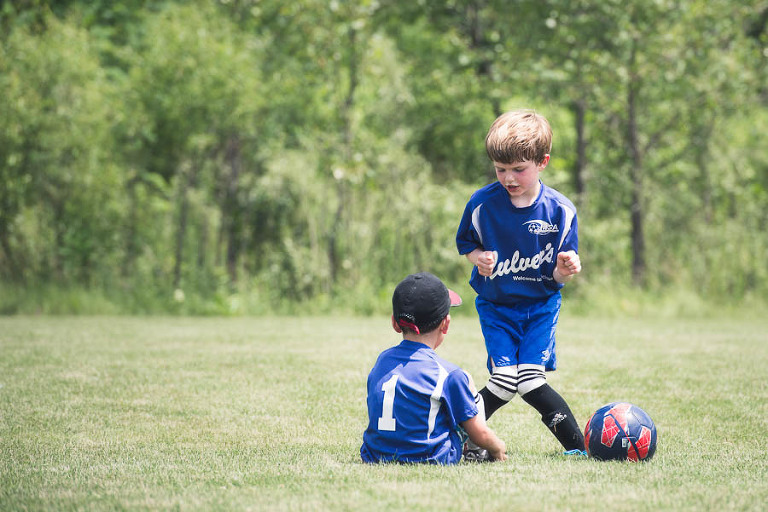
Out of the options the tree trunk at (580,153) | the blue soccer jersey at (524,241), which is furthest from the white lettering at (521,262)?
the tree trunk at (580,153)

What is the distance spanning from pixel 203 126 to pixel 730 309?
9.94 m

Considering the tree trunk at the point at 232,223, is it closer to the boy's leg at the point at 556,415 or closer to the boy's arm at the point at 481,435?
the boy's leg at the point at 556,415

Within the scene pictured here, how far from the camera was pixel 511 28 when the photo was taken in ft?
58.4

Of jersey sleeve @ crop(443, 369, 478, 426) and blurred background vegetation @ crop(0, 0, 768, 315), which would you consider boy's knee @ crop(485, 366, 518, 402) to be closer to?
jersey sleeve @ crop(443, 369, 478, 426)

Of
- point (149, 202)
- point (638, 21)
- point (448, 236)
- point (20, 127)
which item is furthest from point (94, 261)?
point (638, 21)

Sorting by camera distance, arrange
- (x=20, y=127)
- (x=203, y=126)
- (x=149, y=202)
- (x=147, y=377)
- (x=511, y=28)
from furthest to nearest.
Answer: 1. (x=511, y=28)
2. (x=149, y=202)
3. (x=203, y=126)
4. (x=20, y=127)
5. (x=147, y=377)

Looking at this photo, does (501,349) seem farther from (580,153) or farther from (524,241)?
(580,153)

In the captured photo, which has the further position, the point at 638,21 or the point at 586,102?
the point at 586,102

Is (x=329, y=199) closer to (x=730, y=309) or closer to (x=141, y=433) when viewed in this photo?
(x=730, y=309)

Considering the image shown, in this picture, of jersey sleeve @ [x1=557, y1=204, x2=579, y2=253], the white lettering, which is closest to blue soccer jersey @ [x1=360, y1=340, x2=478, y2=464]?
the white lettering

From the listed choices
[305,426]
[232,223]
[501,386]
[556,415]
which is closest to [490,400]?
[501,386]

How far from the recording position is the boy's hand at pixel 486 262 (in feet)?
15.2

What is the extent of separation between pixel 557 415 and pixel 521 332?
1.68 ft

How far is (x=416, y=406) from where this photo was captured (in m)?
4.23
